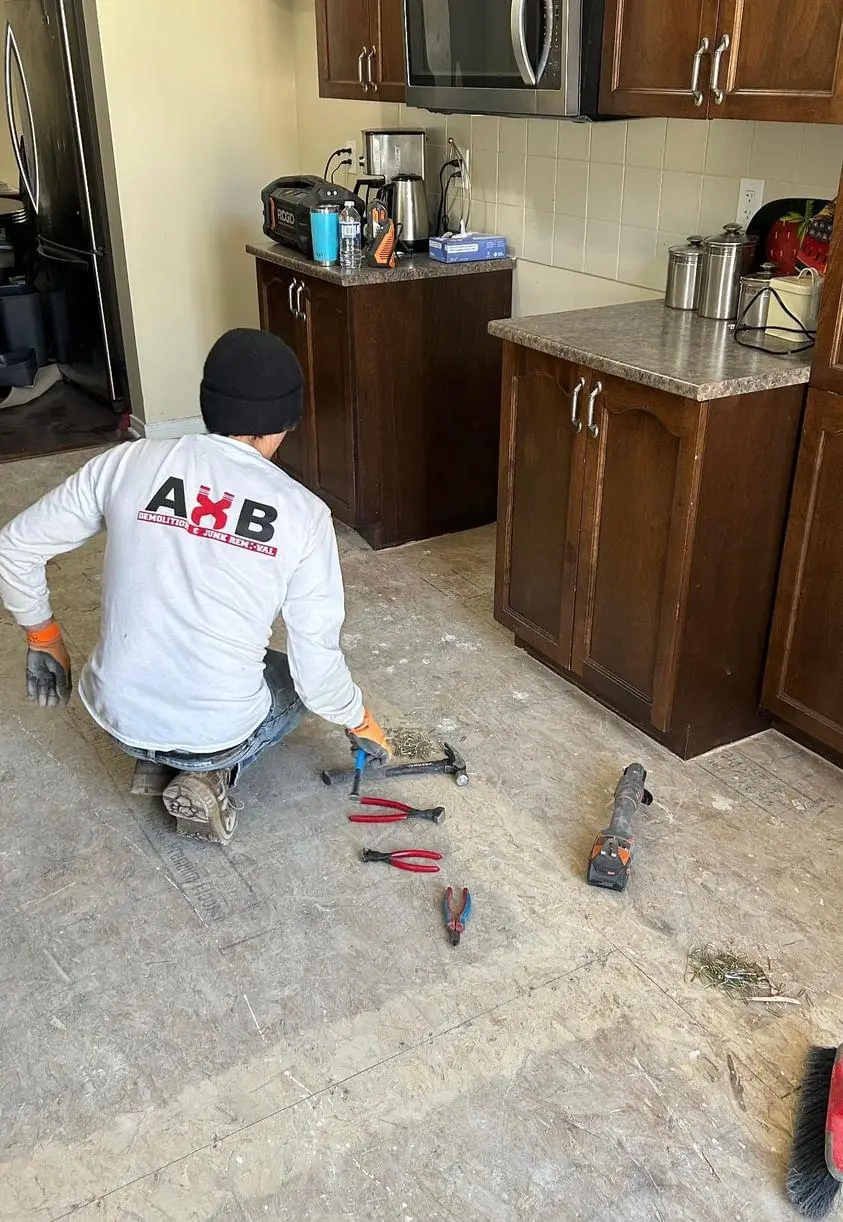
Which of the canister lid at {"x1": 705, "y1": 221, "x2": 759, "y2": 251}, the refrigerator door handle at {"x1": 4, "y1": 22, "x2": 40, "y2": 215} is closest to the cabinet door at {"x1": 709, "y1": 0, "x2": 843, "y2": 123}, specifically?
the canister lid at {"x1": 705, "y1": 221, "x2": 759, "y2": 251}

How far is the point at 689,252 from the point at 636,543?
80 cm

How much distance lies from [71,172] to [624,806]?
3.80m

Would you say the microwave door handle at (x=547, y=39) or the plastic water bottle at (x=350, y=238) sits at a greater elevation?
the microwave door handle at (x=547, y=39)

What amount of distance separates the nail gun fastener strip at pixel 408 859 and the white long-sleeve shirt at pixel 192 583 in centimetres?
28

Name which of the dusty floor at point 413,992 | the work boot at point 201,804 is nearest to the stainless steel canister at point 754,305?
the dusty floor at point 413,992

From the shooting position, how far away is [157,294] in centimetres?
452

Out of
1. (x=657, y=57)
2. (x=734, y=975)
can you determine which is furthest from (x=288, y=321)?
(x=734, y=975)

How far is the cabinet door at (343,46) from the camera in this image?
338 centimetres

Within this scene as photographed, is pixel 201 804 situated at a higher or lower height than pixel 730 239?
lower

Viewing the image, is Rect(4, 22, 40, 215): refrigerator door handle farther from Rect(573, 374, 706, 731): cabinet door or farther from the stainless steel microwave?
Rect(573, 374, 706, 731): cabinet door

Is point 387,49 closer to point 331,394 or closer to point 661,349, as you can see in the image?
point 331,394

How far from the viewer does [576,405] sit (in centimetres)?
247

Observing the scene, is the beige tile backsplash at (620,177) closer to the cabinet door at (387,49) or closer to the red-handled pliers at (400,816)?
the cabinet door at (387,49)

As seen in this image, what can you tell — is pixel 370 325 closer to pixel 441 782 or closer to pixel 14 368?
pixel 441 782
